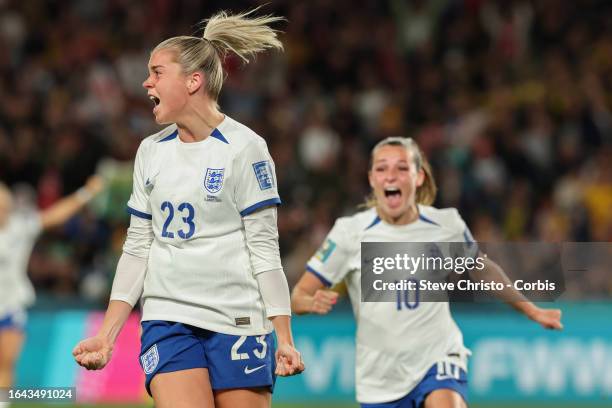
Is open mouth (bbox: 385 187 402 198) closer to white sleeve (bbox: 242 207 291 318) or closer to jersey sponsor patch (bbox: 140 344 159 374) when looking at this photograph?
white sleeve (bbox: 242 207 291 318)

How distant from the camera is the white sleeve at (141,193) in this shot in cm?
514

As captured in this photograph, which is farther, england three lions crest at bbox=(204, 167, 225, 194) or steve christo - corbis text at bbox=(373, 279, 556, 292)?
steve christo - corbis text at bbox=(373, 279, 556, 292)

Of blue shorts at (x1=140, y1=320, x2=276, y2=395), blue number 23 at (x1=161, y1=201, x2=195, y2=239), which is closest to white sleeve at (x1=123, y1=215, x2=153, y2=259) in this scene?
blue number 23 at (x1=161, y1=201, x2=195, y2=239)

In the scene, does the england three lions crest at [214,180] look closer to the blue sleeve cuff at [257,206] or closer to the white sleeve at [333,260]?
the blue sleeve cuff at [257,206]

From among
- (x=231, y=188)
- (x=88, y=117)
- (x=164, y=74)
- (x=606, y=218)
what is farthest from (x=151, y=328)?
(x=88, y=117)

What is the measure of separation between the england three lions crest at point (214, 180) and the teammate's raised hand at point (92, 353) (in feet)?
2.62

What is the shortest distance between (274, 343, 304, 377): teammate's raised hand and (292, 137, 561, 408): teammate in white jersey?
4.27 ft

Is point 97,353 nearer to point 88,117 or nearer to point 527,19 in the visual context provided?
point 88,117

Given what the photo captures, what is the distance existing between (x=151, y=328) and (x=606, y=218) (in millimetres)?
9025

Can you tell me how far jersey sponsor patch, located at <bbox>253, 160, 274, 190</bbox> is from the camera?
502 centimetres

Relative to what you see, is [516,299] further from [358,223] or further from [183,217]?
[183,217]

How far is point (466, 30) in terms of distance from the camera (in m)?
16.3

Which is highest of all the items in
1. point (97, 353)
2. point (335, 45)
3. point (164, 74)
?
point (335, 45)

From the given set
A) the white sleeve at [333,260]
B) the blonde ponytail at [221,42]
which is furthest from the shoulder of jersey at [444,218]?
the blonde ponytail at [221,42]
